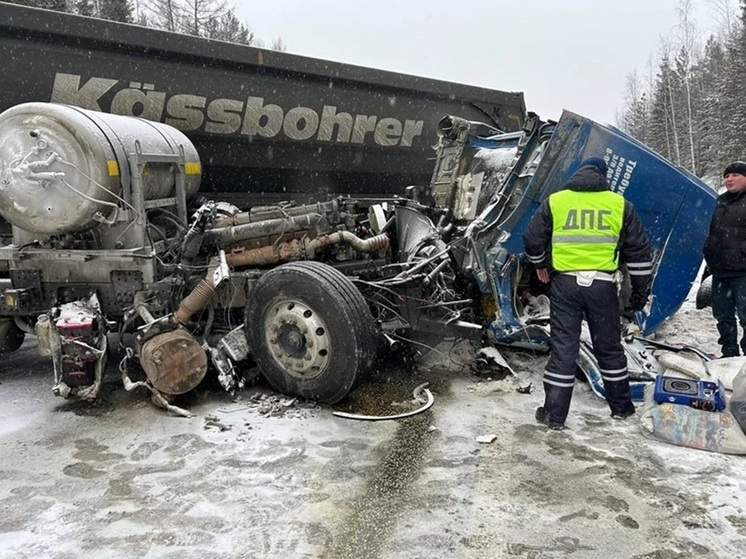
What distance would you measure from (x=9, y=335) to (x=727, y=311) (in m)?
5.14

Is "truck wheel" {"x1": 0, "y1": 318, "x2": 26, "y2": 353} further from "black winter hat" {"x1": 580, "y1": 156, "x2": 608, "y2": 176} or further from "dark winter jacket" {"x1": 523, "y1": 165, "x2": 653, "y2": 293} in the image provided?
"black winter hat" {"x1": 580, "y1": 156, "x2": 608, "y2": 176}

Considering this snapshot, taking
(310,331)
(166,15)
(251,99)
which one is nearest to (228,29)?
(166,15)

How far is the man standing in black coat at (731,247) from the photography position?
170 inches

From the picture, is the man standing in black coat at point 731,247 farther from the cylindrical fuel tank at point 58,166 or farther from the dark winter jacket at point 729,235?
the cylindrical fuel tank at point 58,166

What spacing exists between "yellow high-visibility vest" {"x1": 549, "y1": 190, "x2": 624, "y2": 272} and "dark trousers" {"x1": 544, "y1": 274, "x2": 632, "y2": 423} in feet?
0.34

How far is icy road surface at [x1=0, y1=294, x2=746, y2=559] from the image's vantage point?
234 cm

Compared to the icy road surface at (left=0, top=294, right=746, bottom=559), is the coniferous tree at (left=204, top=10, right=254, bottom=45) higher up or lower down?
higher up

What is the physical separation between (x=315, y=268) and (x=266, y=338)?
525mm

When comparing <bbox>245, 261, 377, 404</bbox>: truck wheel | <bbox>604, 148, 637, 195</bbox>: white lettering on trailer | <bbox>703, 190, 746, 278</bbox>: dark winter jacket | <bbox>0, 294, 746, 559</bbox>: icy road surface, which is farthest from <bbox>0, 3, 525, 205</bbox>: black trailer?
<bbox>703, 190, 746, 278</bbox>: dark winter jacket

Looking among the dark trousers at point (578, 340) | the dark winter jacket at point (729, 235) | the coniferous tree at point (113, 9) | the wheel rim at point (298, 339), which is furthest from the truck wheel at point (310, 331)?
the coniferous tree at point (113, 9)

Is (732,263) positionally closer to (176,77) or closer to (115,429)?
(115,429)

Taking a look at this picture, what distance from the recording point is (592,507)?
257 cm

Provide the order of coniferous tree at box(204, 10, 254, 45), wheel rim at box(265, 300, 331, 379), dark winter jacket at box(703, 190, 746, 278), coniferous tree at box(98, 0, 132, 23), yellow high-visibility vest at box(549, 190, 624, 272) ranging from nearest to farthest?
yellow high-visibility vest at box(549, 190, 624, 272)
wheel rim at box(265, 300, 331, 379)
dark winter jacket at box(703, 190, 746, 278)
coniferous tree at box(98, 0, 132, 23)
coniferous tree at box(204, 10, 254, 45)

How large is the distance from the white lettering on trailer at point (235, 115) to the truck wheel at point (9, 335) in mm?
1642
